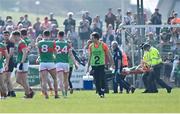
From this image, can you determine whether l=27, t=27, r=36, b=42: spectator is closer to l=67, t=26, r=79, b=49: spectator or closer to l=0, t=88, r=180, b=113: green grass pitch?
l=67, t=26, r=79, b=49: spectator

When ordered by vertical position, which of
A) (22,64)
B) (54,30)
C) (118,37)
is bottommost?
(22,64)

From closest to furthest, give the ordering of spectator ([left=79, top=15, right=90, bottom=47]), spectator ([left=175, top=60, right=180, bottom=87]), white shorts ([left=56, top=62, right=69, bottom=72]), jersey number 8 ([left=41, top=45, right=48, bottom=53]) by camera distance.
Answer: jersey number 8 ([left=41, top=45, right=48, bottom=53])
white shorts ([left=56, top=62, right=69, bottom=72])
spectator ([left=175, top=60, right=180, bottom=87])
spectator ([left=79, top=15, right=90, bottom=47])

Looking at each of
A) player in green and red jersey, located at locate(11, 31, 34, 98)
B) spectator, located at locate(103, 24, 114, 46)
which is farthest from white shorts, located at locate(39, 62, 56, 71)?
spectator, located at locate(103, 24, 114, 46)

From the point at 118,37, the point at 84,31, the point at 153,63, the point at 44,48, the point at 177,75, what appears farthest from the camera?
the point at 84,31

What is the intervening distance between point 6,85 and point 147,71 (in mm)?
6778

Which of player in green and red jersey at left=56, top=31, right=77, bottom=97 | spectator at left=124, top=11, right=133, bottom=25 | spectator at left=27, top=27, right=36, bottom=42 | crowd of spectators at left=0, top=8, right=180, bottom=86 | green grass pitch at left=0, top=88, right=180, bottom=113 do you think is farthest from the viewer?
spectator at left=27, top=27, right=36, bottom=42

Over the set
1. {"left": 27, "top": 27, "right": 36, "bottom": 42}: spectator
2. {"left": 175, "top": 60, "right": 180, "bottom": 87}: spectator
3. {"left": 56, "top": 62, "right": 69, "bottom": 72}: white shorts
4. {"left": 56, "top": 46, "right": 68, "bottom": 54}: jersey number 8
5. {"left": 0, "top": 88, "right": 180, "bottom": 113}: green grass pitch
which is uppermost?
{"left": 27, "top": 27, "right": 36, "bottom": 42}: spectator

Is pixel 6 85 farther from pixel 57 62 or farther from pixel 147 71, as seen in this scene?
pixel 147 71

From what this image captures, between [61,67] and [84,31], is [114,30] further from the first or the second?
[61,67]

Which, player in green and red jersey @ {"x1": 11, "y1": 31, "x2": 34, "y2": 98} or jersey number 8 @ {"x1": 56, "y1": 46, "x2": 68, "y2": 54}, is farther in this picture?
jersey number 8 @ {"x1": 56, "y1": 46, "x2": 68, "y2": 54}

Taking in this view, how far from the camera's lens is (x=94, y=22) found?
49844mm

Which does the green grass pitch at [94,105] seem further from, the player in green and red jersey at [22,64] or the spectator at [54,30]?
the spectator at [54,30]

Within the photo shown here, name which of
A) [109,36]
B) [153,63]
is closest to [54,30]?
[109,36]

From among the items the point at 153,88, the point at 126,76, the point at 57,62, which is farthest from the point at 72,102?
the point at 126,76
